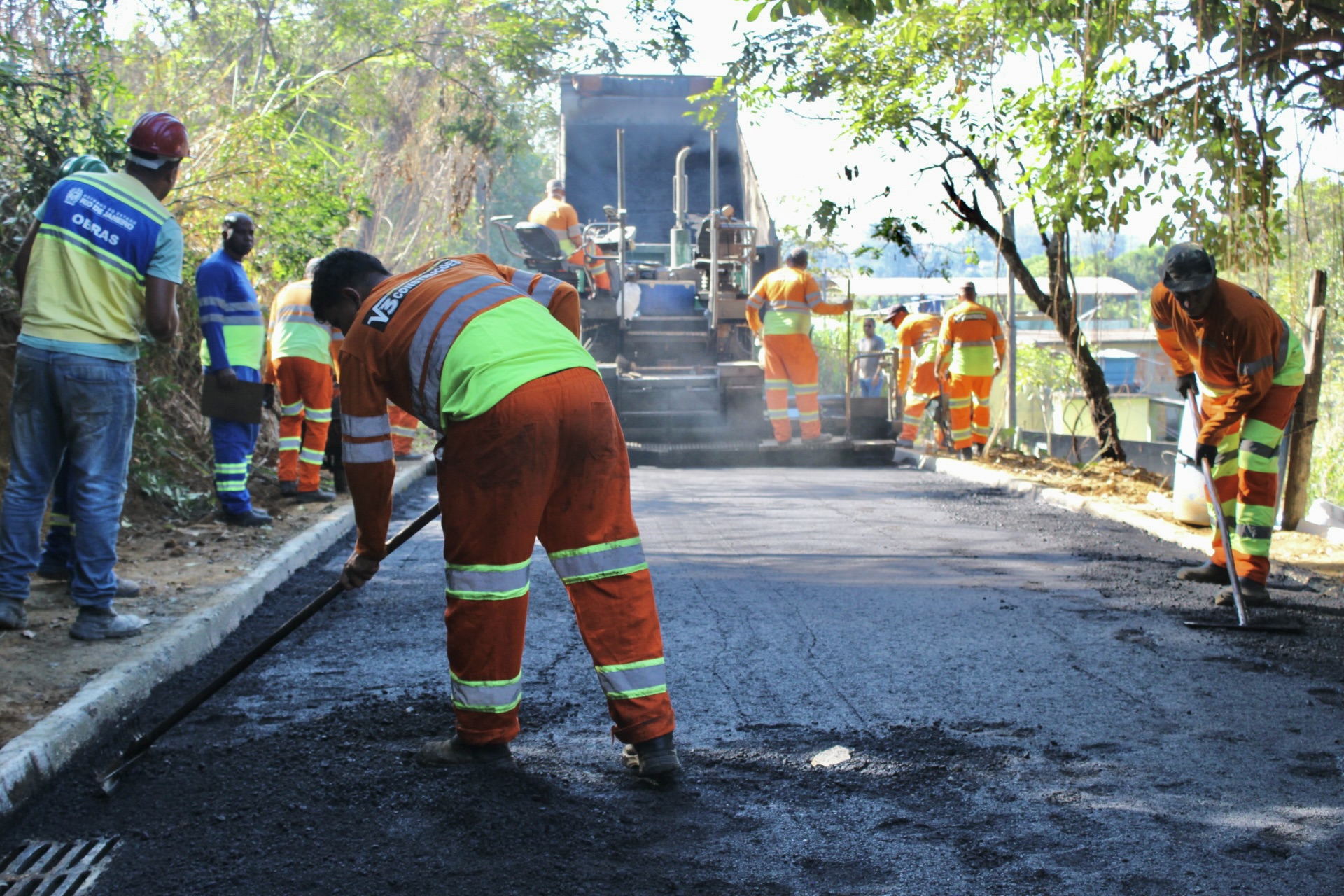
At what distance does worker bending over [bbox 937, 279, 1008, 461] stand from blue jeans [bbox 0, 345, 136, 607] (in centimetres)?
866

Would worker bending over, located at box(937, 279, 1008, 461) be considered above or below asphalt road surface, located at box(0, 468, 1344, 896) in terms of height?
above

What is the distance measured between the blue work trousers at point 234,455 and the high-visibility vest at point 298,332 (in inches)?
38.6

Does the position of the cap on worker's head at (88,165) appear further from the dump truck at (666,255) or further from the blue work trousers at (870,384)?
the blue work trousers at (870,384)

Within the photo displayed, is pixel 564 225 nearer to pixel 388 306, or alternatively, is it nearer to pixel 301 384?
pixel 301 384

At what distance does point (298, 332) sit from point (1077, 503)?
553cm

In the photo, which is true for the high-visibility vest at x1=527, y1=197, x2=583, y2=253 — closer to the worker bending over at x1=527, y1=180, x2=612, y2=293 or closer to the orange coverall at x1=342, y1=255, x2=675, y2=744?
the worker bending over at x1=527, y1=180, x2=612, y2=293

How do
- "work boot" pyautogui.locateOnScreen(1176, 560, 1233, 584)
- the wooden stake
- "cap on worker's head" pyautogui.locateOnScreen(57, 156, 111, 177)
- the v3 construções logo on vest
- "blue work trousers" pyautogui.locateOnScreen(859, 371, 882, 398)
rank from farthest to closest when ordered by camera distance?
"blue work trousers" pyautogui.locateOnScreen(859, 371, 882, 398), the wooden stake, "work boot" pyautogui.locateOnScreen(1176, 560, 1233, 584), "cap on worker's head" pyautogui.locateOnScreen(57, 156, 111, 177), the v3 construções logo on vest

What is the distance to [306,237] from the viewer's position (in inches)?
416

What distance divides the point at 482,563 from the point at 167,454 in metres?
5.72

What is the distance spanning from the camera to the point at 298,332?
8000 mm

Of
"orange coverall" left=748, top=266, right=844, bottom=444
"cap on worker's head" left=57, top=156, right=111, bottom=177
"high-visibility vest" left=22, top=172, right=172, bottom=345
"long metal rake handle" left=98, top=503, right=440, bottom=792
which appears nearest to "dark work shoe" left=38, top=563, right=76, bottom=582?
"high-visibility vest" left=22, top=172, right=172, bottom=345

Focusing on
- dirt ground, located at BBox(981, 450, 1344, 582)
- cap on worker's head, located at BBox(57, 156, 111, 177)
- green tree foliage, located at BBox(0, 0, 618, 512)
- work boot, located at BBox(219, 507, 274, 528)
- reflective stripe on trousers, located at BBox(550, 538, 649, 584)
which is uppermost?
green tree foliage, located at BBox(0, 0, 618, 512)

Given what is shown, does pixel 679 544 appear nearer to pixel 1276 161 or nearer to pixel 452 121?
pixel 1276 161

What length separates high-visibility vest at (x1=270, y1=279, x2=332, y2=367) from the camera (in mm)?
7992
